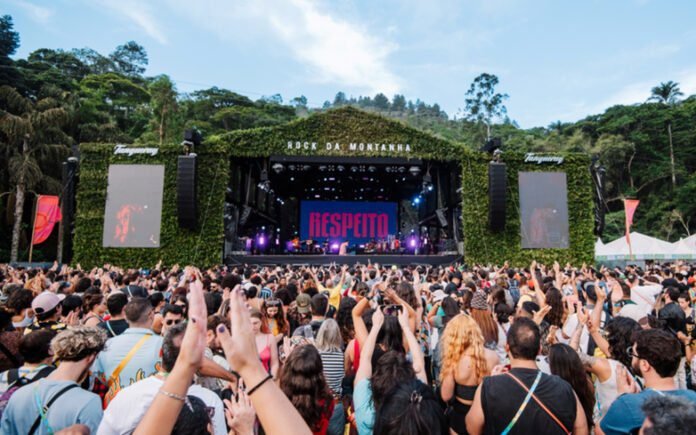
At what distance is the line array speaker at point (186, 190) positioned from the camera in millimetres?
15195

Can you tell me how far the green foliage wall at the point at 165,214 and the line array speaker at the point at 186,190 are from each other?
2.32 feet

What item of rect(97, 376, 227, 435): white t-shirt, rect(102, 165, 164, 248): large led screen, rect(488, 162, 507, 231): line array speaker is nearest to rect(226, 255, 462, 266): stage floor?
rect(488, 162, 507, 231): line array speaker

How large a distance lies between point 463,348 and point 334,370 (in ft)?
2.95

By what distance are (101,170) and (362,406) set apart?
17.8 meters

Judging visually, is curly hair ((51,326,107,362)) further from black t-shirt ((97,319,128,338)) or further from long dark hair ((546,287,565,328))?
long dark hair ((546,287,565,328))

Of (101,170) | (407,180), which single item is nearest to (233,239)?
(101,170)

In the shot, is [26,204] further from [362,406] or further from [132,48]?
[132,48]

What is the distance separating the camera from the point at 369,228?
2609cm

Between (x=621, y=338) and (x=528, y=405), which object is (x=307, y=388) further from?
(x=621, y=338)

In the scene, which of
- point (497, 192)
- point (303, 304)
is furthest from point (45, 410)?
point (497, 192)

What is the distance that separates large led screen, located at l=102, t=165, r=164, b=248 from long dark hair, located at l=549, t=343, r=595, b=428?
1614cm

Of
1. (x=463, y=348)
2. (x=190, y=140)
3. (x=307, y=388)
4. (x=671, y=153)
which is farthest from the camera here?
(x=671, y=153)

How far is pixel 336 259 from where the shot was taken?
17109 millimetres

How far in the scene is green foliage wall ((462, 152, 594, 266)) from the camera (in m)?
16.9
